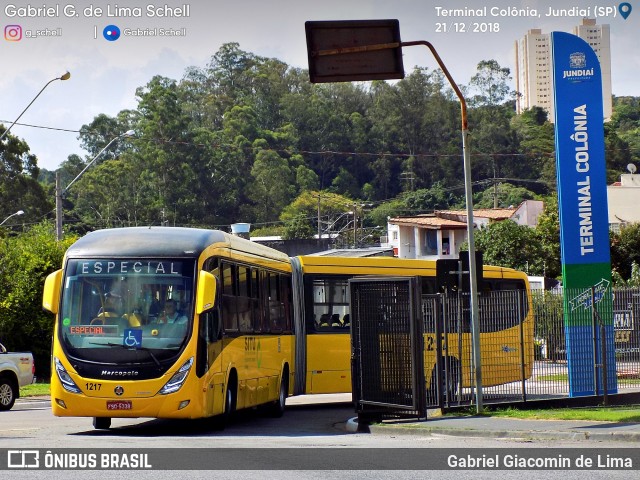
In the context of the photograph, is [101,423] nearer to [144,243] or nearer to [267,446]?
[144,243]

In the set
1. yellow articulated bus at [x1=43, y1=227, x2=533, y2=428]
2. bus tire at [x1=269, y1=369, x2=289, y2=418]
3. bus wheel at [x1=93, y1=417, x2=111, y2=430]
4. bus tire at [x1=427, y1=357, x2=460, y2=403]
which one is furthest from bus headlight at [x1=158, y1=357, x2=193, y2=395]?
bus tire at [x1=269, y1=369, x2=289, y2=418]

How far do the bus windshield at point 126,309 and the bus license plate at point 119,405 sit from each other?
0.60m

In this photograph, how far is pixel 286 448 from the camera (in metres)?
14.4

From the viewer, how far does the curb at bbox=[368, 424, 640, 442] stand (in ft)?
48.3

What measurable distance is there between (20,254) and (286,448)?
88.7 feet

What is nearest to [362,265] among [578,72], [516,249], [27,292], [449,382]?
[449,382]

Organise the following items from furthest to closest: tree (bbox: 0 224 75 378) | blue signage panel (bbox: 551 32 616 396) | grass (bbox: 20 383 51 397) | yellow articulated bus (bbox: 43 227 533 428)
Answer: tree (bbox: 0 224 75 378)
grass (bbox: 20 383 51 397)
blue signage panel (bbox: 551 32 616 396)
yellow articulated bus (bbox: 43 227 533 428)

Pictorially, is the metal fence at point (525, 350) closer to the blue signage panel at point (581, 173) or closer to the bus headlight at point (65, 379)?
the blue signage panel at point (581, 173)

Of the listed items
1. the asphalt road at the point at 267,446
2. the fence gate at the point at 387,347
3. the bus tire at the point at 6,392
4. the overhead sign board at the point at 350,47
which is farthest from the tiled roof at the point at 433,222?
the overhead sign board at the point at 350,47

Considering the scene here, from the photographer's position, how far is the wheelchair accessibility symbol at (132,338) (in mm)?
16609

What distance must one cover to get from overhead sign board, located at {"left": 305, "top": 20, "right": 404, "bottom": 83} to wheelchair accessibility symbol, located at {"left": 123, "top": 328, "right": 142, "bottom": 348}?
466 centimetres

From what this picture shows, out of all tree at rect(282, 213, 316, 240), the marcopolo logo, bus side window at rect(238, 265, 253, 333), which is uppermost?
tree at rect(282, 213, 316, 240)

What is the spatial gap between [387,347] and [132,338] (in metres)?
4.52

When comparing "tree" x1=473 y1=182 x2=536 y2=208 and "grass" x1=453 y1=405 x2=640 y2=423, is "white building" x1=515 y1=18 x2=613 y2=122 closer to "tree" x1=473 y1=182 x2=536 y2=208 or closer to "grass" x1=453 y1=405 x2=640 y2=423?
"tree" x1=473 y1=182 x2=536 y2=208
